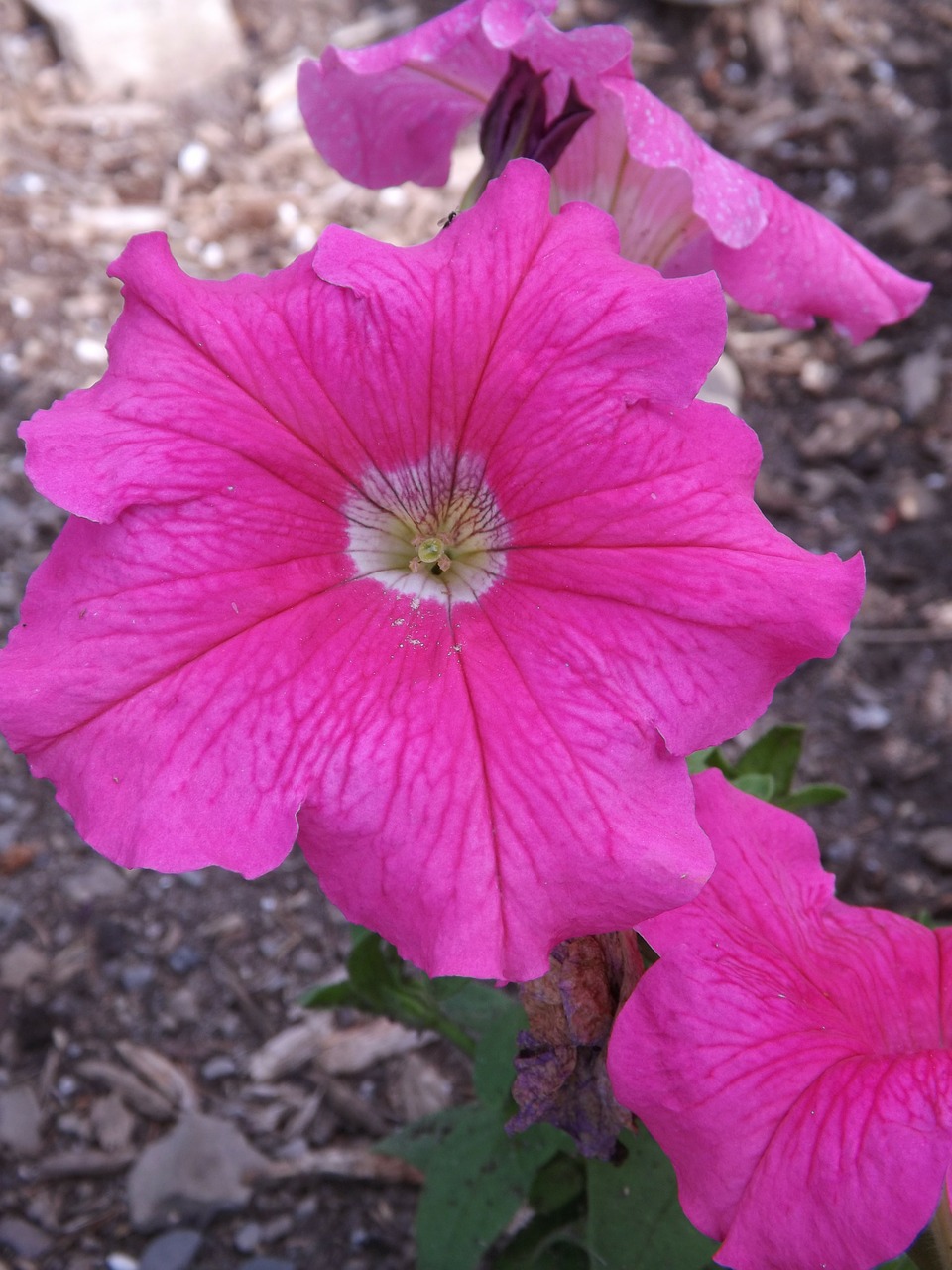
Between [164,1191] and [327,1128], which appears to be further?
[327,1128]

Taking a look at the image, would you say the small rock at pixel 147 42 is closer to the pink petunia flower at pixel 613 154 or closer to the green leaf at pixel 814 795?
the pink petunia flower at pixel 613 154

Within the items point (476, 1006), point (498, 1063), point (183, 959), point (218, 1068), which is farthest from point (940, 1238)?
point (183, 959)

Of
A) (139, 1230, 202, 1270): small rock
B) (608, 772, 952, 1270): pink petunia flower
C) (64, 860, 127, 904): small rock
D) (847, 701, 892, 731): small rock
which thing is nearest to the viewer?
(608, 772, 952, 1270): pink petunia flower

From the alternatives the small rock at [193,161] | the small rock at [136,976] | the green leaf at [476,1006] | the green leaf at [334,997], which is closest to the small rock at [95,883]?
the small rock at [136,976]

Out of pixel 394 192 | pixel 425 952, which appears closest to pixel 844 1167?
pixel 425 952

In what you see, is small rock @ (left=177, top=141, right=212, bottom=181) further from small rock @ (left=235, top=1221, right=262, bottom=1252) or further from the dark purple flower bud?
small rock @ (left=235, top=1221, right=262, bottom=1252)

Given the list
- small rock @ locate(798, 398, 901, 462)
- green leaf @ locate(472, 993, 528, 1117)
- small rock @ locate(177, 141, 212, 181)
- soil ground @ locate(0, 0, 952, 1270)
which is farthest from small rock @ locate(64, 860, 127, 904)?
small rock @ locate(177, 141, 212, 181)

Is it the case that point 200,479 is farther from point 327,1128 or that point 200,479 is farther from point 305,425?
point 327,1128
